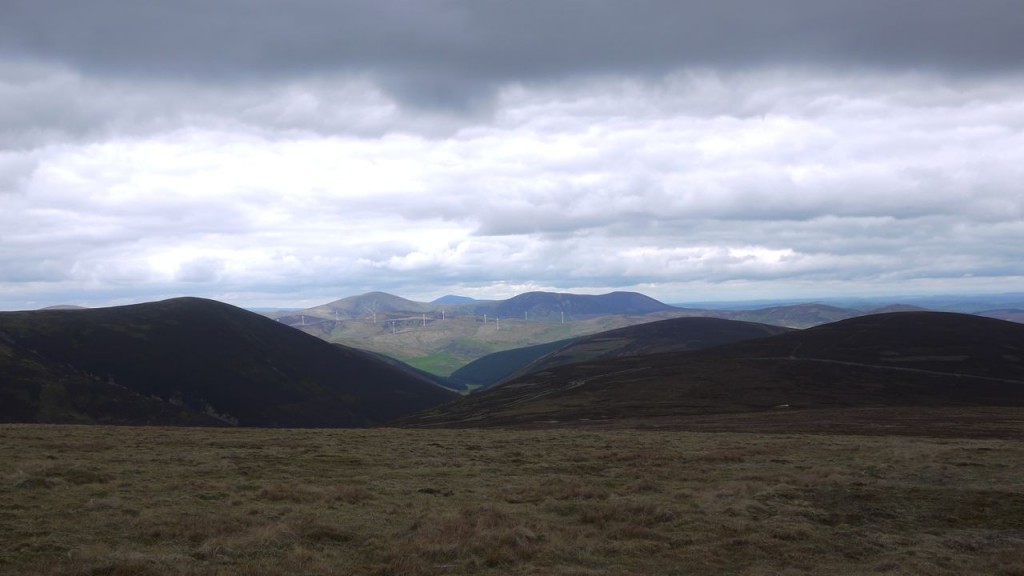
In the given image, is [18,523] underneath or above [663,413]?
above

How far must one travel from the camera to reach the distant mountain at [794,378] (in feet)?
345

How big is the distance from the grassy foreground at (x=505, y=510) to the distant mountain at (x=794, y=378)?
4209 cm

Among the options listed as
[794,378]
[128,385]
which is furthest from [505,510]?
[128,385]

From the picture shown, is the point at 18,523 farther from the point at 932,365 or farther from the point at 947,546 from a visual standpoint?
the point at 932,365

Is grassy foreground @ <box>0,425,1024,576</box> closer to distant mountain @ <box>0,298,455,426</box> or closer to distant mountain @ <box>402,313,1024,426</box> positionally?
distant mountain @ <box>402,313,1024,426</box>

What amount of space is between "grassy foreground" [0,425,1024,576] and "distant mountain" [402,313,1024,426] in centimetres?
4209

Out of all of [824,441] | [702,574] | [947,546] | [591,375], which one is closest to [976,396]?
[591,375]

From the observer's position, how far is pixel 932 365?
5394 inches

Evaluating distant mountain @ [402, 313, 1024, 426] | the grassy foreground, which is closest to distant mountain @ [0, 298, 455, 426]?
distant mountain @ [402, 313, 1024, 426]

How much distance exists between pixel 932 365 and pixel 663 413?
238 feet

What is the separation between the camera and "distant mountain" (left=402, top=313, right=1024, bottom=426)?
10512cm

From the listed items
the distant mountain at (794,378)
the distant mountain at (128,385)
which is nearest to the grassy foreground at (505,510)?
the distant mountain at (794,378)

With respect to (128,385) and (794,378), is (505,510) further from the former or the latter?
(128,385)

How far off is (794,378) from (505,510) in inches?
4330
